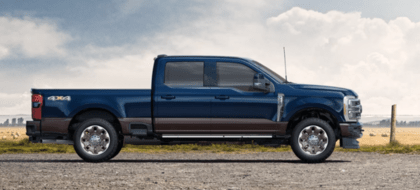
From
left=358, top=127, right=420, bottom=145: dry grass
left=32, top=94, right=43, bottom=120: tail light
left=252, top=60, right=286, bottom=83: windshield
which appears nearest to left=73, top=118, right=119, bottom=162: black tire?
left=32, top=94, right=43, bottom=120: tail light

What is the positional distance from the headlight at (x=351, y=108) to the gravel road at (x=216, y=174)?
990mm

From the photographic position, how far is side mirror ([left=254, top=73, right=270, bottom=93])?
9.04 meters

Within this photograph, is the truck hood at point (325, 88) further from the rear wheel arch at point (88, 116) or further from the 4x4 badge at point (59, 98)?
the 4x4 badge at point (59, 98)

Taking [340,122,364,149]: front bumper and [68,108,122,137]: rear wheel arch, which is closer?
[340,122,364,149]: front bumper

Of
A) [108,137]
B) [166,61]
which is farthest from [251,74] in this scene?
[108,137]

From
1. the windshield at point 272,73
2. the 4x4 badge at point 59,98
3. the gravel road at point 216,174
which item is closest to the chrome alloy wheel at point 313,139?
the gravel road at point 216,174

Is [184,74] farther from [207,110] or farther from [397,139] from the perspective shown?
[397,139]

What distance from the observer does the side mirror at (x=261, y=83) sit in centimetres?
904

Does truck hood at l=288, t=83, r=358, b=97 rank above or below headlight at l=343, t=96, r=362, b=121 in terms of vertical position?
above

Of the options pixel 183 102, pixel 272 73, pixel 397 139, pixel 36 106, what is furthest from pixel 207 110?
pixel 397 139

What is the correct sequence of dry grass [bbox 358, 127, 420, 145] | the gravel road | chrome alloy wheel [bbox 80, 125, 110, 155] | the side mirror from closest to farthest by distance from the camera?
the gravel road, the side mirror, chrome alloy wheel [bbox 80, 125, 110, 155], dry grass [bbox 358, 127, 420, 145]

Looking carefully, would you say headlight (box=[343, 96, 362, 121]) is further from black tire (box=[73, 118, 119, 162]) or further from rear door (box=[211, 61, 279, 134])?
black tire (box=[73, 118, 119, 162])

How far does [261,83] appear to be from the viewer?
916 centimetres

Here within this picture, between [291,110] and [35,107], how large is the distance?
17.3ft
